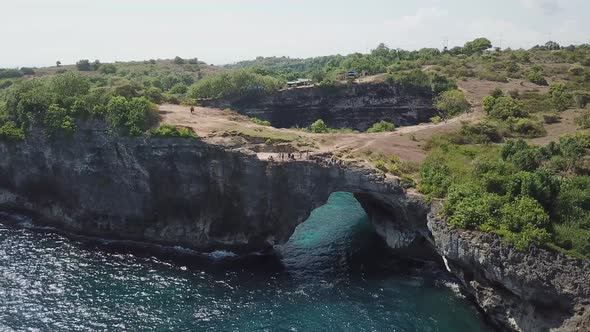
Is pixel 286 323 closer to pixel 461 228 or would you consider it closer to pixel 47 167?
pixel 461 228

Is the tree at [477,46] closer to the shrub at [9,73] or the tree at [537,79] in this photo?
the tree at [537,79]

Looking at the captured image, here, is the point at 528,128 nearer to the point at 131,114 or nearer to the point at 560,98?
the point at 560,98

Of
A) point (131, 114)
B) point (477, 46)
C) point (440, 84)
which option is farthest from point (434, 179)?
point (477, 46)

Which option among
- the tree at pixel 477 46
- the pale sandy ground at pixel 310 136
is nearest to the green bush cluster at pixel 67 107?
the pale sandy ground at pixel 310 136

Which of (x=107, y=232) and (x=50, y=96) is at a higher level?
(x=50, y=96)

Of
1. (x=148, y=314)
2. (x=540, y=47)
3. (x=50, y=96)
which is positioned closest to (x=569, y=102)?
(x=148, y=314)

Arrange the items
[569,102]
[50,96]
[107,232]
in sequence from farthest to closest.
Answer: [569,102] < [50,96] < [107,232]

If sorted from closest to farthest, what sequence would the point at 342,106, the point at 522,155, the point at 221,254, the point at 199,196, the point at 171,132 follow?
the point at 522,155 → the point at 221,254 → the point at 171,132 → the point at 199,196 → the point at 342,106
